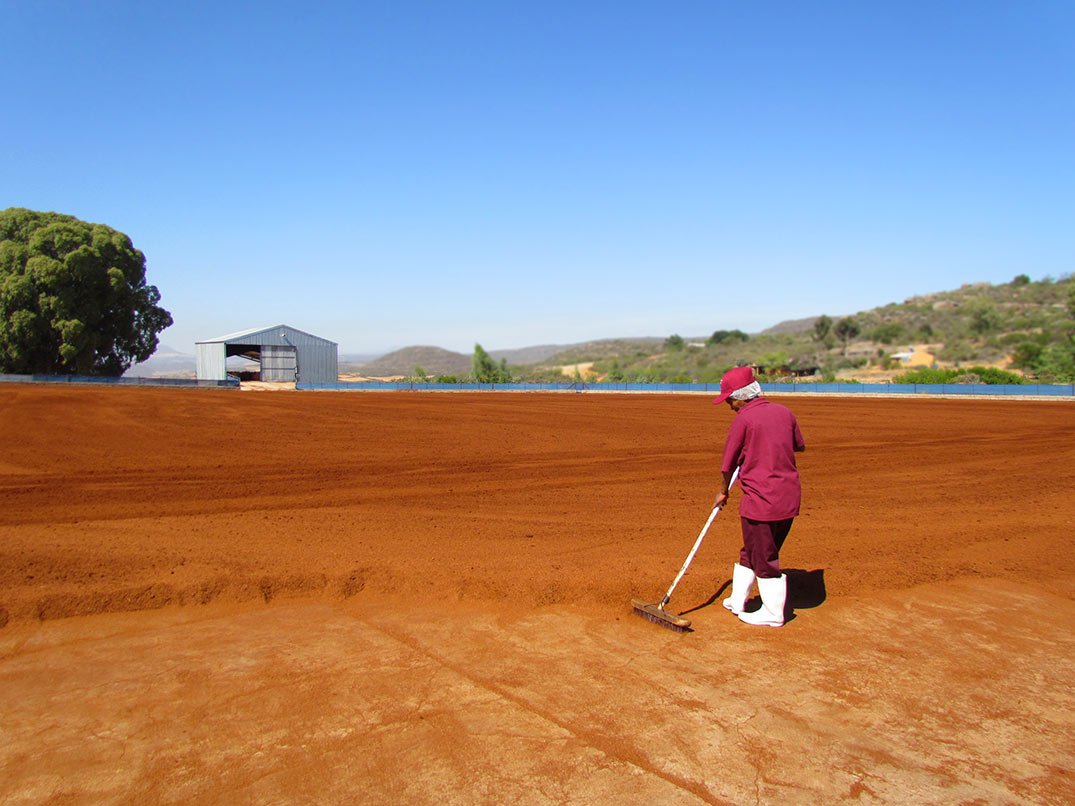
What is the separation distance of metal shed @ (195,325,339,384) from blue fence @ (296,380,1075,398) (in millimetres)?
5065

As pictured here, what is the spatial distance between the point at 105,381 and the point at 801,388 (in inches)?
2024

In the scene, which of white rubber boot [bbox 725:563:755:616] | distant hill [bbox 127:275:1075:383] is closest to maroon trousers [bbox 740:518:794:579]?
white rubber boot [bbox 725:563:755:616]

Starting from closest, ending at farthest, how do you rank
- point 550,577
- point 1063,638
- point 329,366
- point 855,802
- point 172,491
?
1. point 855,802
2. point 1063,638
3. point 550,577
4. point 172,491
5. point 329,366

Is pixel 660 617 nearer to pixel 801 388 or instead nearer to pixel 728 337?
pixel 801 388

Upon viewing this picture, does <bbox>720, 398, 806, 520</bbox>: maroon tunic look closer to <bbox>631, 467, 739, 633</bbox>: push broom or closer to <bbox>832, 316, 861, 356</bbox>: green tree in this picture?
<bbox>631, 467, 739, 633</bbox>: push broom

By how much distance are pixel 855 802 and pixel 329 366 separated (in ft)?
232

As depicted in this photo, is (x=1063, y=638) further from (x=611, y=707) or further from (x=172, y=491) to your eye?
(x=172, y=491)

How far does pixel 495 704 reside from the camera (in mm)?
4148

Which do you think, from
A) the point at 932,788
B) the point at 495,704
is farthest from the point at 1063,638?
the point at 495,704

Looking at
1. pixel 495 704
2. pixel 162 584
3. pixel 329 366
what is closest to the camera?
pixel 495 704

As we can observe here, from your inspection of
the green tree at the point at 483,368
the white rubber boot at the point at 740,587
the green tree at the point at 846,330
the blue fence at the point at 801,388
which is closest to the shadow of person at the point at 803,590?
the white rubber boot at the point at 740,587

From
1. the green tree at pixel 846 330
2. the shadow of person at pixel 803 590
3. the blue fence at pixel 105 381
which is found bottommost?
the shadow of person at pixel 803 590

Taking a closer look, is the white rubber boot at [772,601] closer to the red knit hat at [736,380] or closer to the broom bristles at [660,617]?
the broom bristles at [660,617]

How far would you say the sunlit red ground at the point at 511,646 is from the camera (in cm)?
351
